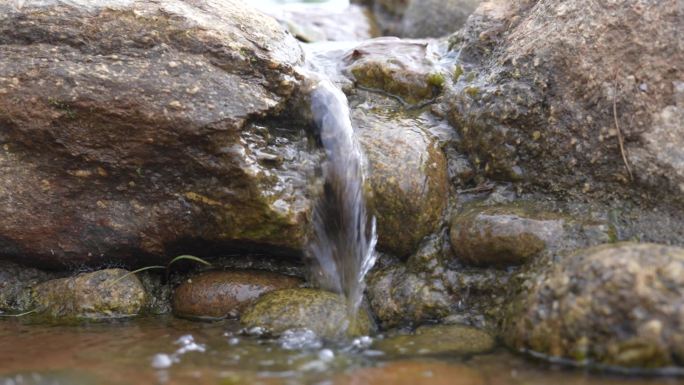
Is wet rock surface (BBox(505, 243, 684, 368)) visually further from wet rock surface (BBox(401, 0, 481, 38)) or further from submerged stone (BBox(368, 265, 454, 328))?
wet rock surface (BBox(401, 0, 481, 38))

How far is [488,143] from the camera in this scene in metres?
4.33

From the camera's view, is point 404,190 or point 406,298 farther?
point 404,190

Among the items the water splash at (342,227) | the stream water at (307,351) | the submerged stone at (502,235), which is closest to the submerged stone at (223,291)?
the stream water at (307,351)

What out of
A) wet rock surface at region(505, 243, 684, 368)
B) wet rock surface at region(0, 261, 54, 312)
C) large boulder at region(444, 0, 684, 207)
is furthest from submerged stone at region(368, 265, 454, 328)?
wet rock surface at region(0, 261, 54, 312)

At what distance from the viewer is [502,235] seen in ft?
12.6

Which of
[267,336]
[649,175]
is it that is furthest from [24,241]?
[649,175]

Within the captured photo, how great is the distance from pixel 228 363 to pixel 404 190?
1.70 meters

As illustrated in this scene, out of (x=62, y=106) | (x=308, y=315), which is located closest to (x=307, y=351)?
(x=308, y=315)

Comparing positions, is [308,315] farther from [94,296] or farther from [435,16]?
[435,16]

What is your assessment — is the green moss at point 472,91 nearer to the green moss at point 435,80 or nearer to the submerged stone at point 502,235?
the green moss at point 435,80

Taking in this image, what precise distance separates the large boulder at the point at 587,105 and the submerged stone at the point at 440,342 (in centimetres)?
121

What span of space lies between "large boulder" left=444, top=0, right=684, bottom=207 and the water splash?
93cm

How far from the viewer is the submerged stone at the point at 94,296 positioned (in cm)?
412

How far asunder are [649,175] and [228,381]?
2.81m
